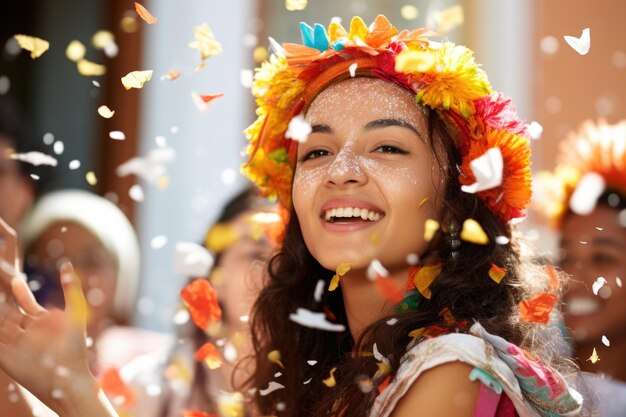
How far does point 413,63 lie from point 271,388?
954 mm

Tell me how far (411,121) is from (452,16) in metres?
0.36

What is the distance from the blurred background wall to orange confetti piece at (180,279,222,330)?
93.5 inches

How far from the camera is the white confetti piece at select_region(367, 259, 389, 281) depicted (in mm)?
2330

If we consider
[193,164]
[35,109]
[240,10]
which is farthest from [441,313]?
[35,109]

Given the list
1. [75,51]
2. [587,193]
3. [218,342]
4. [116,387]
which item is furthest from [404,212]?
[75,51]

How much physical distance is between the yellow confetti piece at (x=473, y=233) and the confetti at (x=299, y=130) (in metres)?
0.46

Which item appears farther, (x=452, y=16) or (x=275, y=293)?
(x=275, y=293)

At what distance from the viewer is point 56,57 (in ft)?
20.6

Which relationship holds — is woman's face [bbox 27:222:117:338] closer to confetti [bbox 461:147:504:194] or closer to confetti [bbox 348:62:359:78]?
confetti [bbox 348:62:359:78]

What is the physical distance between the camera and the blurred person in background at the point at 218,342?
140 inches

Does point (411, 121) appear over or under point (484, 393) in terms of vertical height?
over

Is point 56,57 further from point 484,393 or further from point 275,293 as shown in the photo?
point 484,393

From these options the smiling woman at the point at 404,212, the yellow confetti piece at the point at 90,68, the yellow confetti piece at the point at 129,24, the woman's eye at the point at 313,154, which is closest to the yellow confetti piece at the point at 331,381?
the smiling woman at the point at 404,212

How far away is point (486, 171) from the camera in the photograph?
2338 millimetres
